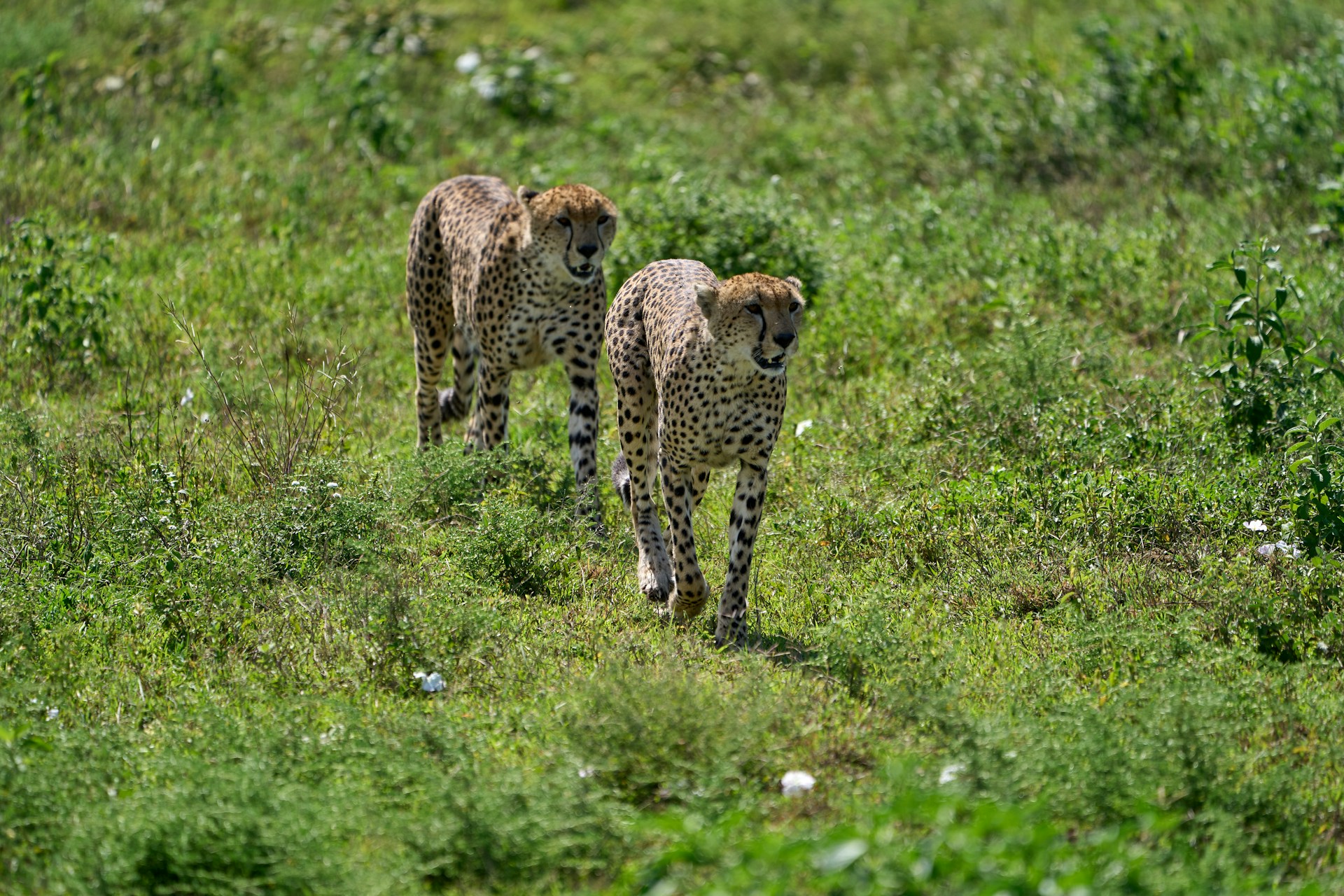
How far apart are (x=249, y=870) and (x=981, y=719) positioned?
248 centimetres

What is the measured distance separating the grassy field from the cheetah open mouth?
108 cm

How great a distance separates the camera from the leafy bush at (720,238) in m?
9.80

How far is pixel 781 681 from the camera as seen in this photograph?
19.2ft

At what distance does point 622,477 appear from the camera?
7.44 meters

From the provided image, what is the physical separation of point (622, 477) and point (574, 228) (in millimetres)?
1332

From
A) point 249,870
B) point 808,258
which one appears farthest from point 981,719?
point 808,258

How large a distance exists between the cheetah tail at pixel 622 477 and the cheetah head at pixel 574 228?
100 centimetres

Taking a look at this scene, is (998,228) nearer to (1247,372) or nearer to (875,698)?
(1247,372)

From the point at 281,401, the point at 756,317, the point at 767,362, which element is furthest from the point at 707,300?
the point at 281,401

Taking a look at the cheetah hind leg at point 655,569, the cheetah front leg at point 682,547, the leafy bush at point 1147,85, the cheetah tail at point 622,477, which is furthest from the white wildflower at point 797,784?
the leafy bush at point 1147,85

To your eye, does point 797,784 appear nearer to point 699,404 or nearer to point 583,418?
point 699,404

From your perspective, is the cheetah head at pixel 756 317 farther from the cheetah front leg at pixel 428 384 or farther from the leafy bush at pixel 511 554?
the cheetah front leg at pixel 428 384

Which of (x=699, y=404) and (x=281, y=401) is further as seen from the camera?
(x=281, y=401)

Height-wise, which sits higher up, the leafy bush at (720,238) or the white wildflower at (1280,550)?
the white wildflower at (1280,550)
